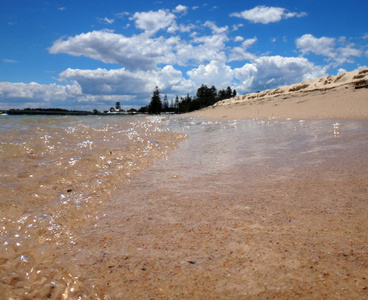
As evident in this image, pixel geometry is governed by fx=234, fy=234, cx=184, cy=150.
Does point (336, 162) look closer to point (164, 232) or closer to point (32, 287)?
point (164, 232)

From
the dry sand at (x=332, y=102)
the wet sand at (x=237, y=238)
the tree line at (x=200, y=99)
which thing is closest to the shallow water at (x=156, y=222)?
the wet sand at (x=237, y=238)

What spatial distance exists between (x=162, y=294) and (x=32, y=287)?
24.6 inches

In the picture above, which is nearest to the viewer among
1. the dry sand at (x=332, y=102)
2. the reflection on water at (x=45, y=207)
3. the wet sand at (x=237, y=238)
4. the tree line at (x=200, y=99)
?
the wet sand at (x=237, y=238)

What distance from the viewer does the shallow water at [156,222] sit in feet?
3.67

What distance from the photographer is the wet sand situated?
1058 mm

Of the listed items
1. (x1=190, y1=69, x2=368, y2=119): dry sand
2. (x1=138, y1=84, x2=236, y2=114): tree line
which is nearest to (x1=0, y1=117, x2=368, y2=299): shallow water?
(x1=190, y1=69, x2=368, y2=119): dry sand

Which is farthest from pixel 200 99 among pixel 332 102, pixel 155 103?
pixel 332 102

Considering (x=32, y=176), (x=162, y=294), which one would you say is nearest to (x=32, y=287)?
(x=162, y=294)

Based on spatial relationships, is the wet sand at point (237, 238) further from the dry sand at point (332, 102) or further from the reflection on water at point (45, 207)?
the dry sand at point (332, 102)

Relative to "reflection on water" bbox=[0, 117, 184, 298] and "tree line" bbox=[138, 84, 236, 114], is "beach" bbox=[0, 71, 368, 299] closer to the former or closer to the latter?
"reflection on water" bbox=[0, 117, 184, 298]

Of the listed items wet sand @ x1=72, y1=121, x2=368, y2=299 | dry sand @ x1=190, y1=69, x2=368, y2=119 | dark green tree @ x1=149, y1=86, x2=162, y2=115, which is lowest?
wet sand @ x1=72, y1=121, x2=368, y2=299

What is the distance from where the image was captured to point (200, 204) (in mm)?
1952

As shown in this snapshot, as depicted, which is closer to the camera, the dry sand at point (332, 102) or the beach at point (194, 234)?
the beach at point (194, 234)

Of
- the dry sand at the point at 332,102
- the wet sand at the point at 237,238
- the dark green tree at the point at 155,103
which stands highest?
the dark green tree at the point at 155,103
